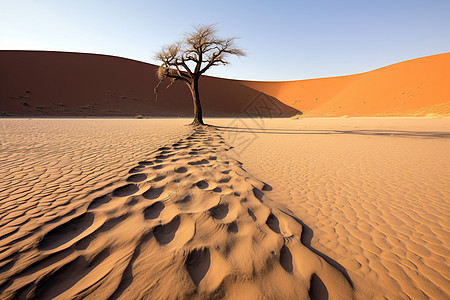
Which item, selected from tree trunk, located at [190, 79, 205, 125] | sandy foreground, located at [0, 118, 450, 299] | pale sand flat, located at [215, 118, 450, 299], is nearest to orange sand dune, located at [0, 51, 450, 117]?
tree trunk, located at [190, 79, 205, 125]

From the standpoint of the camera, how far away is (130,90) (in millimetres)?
41219

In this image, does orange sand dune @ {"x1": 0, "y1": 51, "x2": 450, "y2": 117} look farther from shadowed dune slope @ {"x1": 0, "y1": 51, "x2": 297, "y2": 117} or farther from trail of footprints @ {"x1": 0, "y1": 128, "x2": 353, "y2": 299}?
trail of footprints @ {"x1": 0, "y1": 128, "x2": 353, "y2": 299}

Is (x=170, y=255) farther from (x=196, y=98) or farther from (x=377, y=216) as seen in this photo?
(x=196, y=98)

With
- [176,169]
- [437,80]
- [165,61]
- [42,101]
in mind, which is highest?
[437,80]

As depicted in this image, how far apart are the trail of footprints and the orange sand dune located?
34.2 meters

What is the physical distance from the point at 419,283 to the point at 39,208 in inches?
146

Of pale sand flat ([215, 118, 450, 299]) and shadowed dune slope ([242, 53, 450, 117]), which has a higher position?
shadowed dune slope ([242, 53, 450, 117])

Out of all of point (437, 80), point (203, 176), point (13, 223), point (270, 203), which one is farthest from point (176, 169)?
point (437, 80)

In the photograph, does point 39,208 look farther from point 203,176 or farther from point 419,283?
point 419,283

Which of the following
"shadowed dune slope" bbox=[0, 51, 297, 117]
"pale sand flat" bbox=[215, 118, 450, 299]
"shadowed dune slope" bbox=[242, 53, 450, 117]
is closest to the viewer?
"pale sand flat" bbox=[215, 118, 450, 299]

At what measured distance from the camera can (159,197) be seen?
2.51 m

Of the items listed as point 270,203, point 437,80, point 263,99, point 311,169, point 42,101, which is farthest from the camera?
point 263,99

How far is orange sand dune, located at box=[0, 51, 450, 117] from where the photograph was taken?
2997cm

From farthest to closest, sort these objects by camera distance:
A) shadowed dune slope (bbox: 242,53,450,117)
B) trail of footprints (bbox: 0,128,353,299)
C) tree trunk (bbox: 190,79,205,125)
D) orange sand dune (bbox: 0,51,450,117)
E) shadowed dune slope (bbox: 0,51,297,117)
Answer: shadowed dune slope (bbox: 0,51,297,117) → orange sand dune (bbox: 0,51,450,117) → shadowed dune slope (bbox: 242,53,450,117) → tree trunk (bbox: 190,79,205,125) → trail of footprints (bbox: 0,128,353,299)
